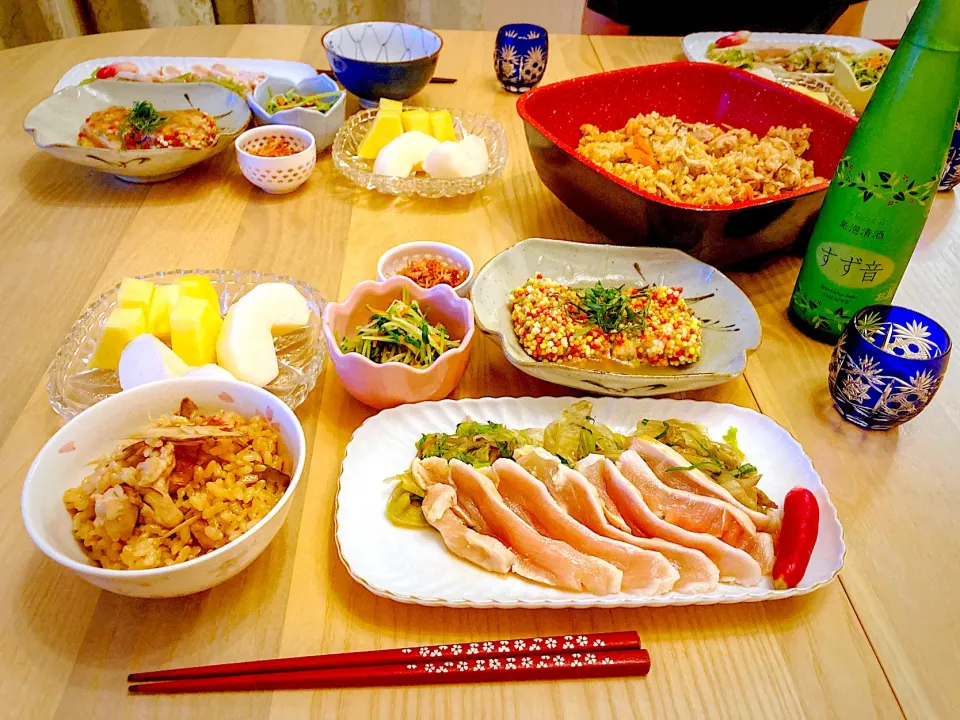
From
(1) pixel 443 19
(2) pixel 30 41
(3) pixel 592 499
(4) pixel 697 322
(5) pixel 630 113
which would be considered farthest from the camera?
(1) pixel 443 19

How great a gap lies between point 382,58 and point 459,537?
1948 mm

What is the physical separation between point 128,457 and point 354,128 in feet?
4.55

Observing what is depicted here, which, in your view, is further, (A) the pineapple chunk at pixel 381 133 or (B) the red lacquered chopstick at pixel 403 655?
(A) the pineapple chunk at pixel 381 133

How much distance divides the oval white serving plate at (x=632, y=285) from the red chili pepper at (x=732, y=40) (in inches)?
58.0

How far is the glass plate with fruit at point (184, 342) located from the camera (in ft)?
3.70

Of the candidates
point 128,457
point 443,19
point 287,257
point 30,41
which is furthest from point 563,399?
point 30,41

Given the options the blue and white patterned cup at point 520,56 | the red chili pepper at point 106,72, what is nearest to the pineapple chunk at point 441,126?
the blue and white patterned cup at point 520,56

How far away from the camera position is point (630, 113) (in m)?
1.96

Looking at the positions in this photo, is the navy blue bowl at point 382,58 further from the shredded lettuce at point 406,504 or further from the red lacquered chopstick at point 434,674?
the red lacquered chopstick at point 434,674

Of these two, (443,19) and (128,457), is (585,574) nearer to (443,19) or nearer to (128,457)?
(128,457)

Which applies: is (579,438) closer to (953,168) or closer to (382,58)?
(953,168)

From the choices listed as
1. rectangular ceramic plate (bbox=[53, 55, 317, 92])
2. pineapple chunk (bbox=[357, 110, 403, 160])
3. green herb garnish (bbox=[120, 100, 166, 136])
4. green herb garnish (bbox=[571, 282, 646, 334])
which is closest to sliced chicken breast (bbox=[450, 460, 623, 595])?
green herb garnish (bbox=[571, 282, 646, 334])

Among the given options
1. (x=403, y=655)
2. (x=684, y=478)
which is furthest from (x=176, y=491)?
(x=684, y=478)

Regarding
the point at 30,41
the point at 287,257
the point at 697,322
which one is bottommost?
the point at 30,41
